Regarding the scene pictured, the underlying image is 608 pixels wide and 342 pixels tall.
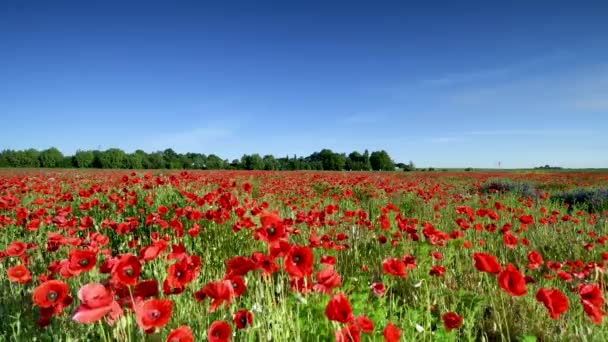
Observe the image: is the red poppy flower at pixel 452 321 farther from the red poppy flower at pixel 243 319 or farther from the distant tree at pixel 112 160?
the distant tree at pixel 112 160

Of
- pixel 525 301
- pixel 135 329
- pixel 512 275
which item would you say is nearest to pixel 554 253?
pixel 525 301

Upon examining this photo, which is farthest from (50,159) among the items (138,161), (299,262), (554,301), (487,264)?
(554,301)

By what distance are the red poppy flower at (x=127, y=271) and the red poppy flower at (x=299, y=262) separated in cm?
61

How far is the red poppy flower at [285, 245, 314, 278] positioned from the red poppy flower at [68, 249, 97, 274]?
91 centimetres

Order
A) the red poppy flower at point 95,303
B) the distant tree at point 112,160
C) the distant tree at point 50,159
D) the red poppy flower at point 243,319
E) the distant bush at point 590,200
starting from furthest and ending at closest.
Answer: the distant tree at point 112,160, the distant tree at point 50,159, the distant bush at point 590,200, the red poppy flower at point 243,319, the red poppy flower at point 95,303

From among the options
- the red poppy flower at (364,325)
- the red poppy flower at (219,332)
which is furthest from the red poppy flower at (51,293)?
the red poppy flower at (364,325)

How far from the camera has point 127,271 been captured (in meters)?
1.47

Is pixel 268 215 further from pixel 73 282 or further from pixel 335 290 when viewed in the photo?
pixel 73 282

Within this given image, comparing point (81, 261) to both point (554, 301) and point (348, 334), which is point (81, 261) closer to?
point (348, 334)

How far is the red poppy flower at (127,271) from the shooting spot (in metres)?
1.44

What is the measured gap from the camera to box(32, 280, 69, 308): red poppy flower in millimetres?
1577

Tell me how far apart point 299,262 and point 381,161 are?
75.5 m

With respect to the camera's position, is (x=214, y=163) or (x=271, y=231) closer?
(x=271, y=231)

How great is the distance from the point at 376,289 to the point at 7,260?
4.03 m
